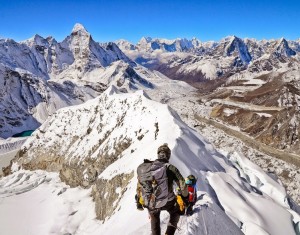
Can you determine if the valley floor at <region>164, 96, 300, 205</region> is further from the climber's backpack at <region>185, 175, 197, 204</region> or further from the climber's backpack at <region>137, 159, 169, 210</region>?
the climber's backpack at <region>137, 159, 169, 210</region>

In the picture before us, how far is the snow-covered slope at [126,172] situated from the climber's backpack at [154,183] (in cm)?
232

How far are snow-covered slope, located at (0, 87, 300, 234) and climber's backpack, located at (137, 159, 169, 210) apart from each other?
232cm

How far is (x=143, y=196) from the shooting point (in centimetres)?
1248

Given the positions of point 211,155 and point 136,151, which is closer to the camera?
point 136,151

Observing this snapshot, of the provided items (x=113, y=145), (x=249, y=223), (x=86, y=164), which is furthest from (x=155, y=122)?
(x=249, y=223)

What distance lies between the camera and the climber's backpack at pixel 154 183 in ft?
39.7

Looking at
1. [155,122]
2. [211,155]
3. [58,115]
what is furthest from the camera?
[58,115]

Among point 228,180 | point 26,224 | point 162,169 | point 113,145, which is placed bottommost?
point 26,224

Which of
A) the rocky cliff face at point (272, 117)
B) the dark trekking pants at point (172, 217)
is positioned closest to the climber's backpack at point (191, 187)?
the dark trekking pants at point (172, 217)

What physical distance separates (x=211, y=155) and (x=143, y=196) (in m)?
27.4

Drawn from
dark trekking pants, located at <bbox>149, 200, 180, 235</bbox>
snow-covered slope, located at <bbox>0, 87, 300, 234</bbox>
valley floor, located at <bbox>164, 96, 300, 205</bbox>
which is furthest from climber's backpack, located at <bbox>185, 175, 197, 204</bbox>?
valley floor, located at <bbox>164, 96, 300, 205</bbox>

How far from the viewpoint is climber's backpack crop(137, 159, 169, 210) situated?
12.1 metres

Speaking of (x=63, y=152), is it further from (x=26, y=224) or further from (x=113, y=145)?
(x=26, y=224)

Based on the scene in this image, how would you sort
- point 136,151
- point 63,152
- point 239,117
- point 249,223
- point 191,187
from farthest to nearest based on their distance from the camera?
point 239,117
point 63,152
point 136,151
point 249,223
point 191,187
